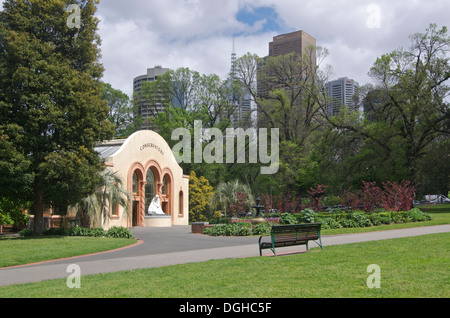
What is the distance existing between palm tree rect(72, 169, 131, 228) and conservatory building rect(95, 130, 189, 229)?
8.29 ft

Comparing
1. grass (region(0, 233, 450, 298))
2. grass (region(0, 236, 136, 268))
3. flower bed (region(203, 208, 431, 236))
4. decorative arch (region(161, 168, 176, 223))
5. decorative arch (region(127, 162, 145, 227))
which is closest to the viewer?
grass (region(0, 233, 450, 298))

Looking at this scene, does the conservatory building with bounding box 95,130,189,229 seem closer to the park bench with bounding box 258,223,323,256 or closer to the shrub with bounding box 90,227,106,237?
the shrub with bounding box 90,227,106,237

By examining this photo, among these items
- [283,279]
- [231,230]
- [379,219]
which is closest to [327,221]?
[379,219]

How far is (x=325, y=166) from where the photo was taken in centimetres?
4472

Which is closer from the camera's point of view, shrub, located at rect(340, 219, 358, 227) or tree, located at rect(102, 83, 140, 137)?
shrub, located at rect(340, 219, 358, 227)

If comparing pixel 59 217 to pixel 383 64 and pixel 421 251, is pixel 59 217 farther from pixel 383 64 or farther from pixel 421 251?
pixel 383 64

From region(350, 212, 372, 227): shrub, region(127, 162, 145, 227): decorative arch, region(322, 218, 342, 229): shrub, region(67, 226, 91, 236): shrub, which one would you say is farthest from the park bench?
region(127, 162, 145, 227): decorative arch

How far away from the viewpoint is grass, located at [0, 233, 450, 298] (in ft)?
21.9

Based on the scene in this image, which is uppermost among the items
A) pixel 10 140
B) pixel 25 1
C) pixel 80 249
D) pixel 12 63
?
pixel 25 1

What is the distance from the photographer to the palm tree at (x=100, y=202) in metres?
23.0

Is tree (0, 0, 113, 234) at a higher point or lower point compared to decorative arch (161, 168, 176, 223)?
higher

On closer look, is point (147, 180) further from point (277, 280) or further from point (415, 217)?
point (277, 280)
